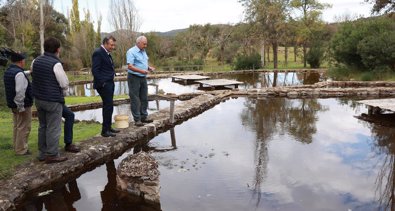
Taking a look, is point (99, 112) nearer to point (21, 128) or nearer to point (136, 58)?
point (136, 58)

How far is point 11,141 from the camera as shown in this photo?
563 cm

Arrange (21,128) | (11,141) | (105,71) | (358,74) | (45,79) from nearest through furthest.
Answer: (45,79) → (21,128) → (105,71) → (11,141) → (358,74)

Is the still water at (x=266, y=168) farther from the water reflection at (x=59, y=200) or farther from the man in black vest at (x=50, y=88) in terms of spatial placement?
the man in black vest at (x=50, y=88)

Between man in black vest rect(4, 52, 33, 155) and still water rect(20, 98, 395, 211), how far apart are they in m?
1.06

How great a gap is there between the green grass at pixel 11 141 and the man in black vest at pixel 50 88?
0.45 meters

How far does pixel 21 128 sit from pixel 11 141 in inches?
43.1

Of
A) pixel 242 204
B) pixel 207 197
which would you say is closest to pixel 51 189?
pixel 207 197

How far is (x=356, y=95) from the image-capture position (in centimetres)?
1253

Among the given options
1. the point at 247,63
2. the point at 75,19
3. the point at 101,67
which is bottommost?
the point at 101,67

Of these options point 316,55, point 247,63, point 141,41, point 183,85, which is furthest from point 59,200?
point 316,55

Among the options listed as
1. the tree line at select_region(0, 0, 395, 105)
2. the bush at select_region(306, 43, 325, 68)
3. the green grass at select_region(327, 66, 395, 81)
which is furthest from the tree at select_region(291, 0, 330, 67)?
the green grass at select_region(327, 66, 395, 81)

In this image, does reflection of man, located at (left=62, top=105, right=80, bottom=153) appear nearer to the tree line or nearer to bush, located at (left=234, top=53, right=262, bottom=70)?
the tree line

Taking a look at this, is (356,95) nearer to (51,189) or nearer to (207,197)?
(207,197)

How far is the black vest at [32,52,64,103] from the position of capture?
4.28 m
